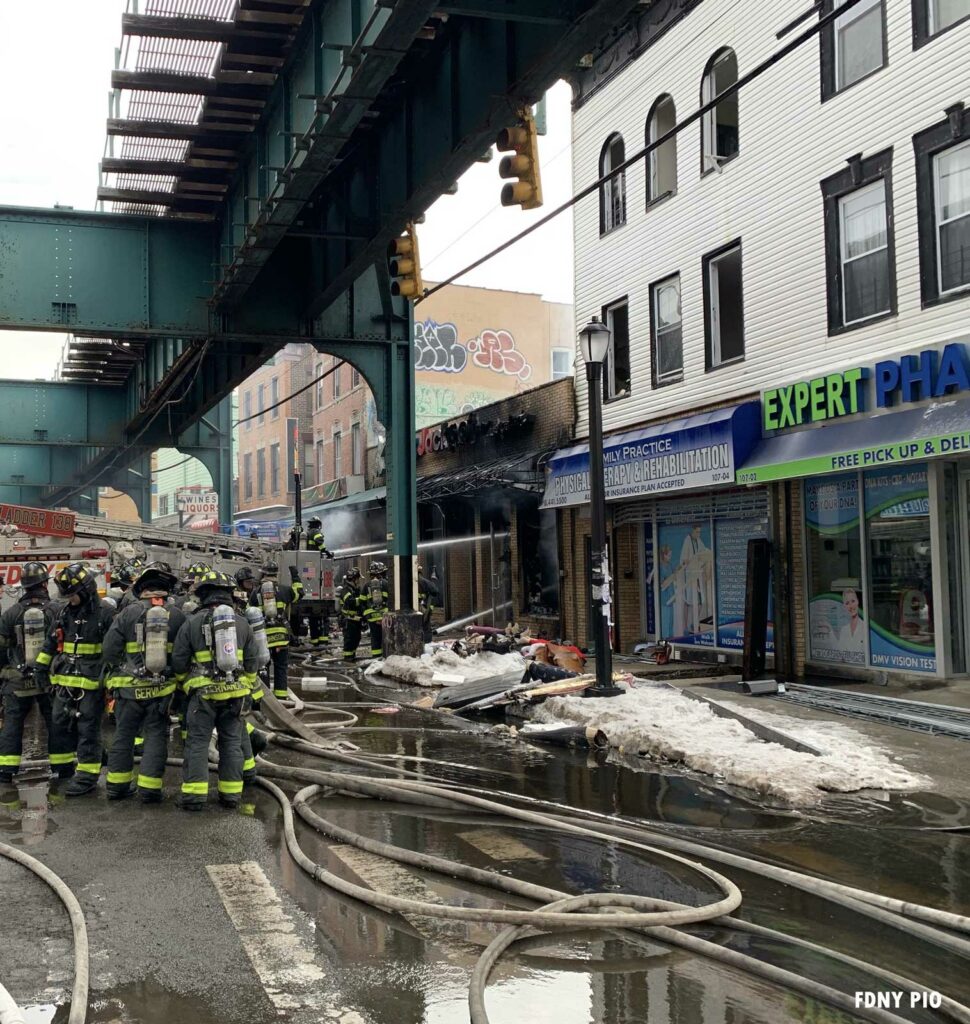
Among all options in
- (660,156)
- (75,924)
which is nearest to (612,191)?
(660,156)

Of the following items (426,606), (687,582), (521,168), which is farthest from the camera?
(426,606)

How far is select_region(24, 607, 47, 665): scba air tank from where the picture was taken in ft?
29.6

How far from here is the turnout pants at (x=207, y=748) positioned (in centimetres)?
793

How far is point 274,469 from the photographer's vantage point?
160 feet

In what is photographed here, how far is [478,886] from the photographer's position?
19.0ft

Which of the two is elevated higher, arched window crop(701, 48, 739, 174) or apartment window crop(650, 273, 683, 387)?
arched window crop(701, 48, 739, 174)

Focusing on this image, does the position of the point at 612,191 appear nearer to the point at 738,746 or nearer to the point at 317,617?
the point at 317,617

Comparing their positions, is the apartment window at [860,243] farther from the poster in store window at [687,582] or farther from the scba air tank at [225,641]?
the scba air tank at [225,641]

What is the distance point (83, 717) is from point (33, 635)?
34.0 inches

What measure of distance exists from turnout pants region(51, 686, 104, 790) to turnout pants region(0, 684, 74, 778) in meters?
0.22

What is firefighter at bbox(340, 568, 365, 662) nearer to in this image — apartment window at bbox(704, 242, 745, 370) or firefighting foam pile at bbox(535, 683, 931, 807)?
apartment window at bbox(704, 242, 745, 370)

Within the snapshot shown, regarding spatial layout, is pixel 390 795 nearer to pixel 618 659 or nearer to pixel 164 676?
pixel 164 676

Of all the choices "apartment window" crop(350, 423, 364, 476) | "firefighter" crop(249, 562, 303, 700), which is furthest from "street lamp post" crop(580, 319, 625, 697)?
"apartment window" crop(350, 423, 364, 476)

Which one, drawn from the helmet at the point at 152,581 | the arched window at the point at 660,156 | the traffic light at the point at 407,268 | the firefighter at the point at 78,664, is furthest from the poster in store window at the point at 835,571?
the firefighter at the point at 78,664
